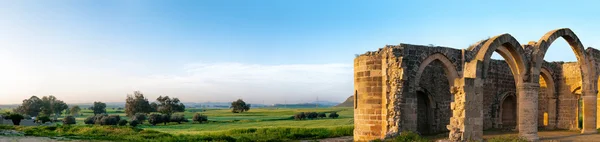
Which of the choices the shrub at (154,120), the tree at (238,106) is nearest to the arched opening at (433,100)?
the shrub at (154,120)

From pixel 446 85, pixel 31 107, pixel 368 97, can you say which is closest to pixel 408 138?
pixel 368 97

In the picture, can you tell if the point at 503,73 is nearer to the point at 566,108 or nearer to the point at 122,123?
the point at 566,108

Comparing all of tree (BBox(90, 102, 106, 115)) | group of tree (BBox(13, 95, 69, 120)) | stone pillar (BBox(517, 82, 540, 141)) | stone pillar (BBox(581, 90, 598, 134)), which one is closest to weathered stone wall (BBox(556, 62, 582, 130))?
stone pillar (BBox(581, 90, 598, 134))

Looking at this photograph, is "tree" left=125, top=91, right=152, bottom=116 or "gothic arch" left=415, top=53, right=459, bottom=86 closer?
"gothic arch" left=415, top=53, right=459, bottom=86

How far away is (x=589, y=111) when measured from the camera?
1552 cm

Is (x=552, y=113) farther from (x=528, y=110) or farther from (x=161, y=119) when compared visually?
(x=161, y=119)

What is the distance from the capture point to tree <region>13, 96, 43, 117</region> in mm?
62656

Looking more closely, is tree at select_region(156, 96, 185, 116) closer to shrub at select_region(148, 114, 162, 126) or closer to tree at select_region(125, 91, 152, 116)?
tree at select_region(125, 91, 152, 116)

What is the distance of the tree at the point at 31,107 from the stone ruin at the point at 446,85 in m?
65.4

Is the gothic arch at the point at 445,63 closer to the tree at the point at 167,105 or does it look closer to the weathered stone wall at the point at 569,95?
the weathered stone wall at the point at 569,95

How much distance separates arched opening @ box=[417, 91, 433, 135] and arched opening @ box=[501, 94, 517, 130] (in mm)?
5463

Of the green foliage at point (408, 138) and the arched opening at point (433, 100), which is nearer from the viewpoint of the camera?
the green foliage at point (408, 138)

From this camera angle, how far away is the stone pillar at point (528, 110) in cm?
1295

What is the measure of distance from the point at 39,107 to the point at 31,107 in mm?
1188
